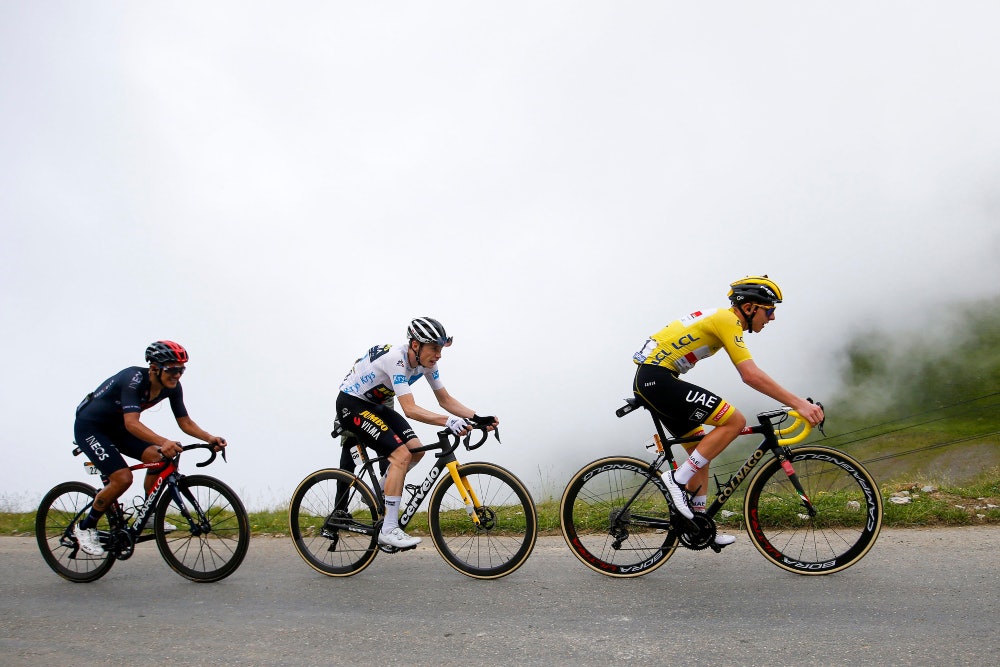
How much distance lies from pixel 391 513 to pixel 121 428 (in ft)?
9.28

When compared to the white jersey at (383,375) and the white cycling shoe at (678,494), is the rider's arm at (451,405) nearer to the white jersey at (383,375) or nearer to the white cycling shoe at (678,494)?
the white jersey at (383,375)

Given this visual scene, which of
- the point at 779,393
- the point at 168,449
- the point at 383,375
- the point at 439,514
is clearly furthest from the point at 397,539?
the point at 779,393

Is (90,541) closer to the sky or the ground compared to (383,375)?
closer to the ground

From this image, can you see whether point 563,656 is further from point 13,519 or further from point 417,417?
point 13,519

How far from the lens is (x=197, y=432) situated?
26.2ft

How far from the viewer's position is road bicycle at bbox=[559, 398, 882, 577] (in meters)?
6.64

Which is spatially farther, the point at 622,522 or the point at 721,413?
the point at 622,522

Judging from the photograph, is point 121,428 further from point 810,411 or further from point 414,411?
point 810,411

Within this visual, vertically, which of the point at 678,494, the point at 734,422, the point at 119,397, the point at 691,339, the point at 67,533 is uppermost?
the point at 119,397

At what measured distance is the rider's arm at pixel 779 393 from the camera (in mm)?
6250

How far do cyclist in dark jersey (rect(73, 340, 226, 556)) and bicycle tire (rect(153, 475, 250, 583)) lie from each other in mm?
329

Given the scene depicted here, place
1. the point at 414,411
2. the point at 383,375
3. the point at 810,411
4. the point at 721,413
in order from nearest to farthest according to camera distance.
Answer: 1. the point at 810,411
2. the point at 721,413
3. the point at 414,411
4. the point at 383,375

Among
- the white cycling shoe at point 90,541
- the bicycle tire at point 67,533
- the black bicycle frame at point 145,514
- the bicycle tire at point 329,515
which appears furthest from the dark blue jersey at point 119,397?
the bicycle tire at point 329,515

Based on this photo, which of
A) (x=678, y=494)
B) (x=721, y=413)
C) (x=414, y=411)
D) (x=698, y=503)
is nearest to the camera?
(x=721, y=413)
